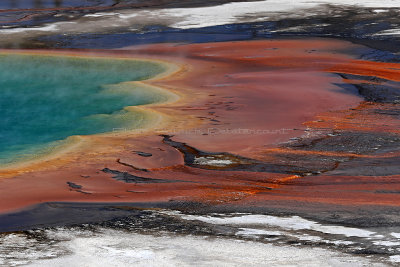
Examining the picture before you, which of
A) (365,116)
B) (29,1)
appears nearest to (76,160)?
(365,116)

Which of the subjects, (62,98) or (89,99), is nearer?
(89,99)

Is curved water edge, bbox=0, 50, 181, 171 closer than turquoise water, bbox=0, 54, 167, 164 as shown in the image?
Yes

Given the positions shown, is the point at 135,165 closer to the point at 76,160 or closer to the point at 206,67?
the point at 76,160

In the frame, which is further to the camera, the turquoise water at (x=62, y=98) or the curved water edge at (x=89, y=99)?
the turquoise water at (x=62, y=98)

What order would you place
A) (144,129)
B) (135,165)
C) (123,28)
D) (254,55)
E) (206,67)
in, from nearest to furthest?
(135,165) < (144,129) < (206,67) < (254,55) < (123,28)

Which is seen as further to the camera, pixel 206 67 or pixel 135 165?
pixel 206 67
